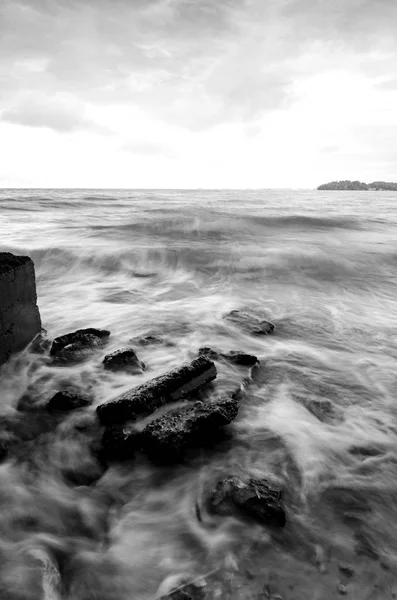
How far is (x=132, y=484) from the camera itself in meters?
2.34

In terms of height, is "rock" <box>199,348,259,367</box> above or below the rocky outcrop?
below

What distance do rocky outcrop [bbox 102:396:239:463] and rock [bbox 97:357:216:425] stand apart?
5.6 inches

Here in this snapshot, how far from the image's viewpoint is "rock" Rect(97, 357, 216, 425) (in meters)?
2.80

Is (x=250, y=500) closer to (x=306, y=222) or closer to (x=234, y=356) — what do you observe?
(x=234, y=356)

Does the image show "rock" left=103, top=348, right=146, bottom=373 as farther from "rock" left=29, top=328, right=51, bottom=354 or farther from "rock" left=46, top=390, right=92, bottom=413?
"rock" left=29, top=328, right=51, bottom=354

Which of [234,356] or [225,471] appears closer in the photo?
[225,471]

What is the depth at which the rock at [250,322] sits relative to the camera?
16.2 feet

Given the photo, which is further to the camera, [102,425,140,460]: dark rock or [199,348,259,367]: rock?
[199,348,259,367]: rock

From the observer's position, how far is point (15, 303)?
3.71 metres

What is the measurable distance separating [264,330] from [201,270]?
443 centimetres

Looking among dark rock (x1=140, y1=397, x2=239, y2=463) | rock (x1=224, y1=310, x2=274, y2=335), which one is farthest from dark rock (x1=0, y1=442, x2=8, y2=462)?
rock (x1=224, y1=310, x2=274, y2=335)

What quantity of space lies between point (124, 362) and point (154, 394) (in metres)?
0.88

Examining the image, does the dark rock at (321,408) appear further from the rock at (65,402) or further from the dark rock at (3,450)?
the dark rock at (3,450)

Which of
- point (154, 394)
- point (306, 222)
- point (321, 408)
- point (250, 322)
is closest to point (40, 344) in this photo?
point (154, 394)
